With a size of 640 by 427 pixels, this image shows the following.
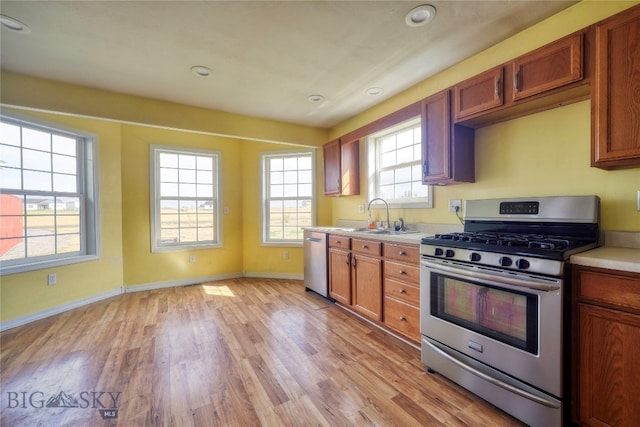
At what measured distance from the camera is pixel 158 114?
9.72ft

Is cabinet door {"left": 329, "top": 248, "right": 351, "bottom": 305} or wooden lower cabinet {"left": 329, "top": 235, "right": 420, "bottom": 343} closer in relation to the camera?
wooden lower cabinet {"left": 329, "top": 235, "right": 420, "bottom": 343}

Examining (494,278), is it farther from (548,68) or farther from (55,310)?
(55,310)

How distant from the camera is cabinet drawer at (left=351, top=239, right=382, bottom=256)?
99.8 inches

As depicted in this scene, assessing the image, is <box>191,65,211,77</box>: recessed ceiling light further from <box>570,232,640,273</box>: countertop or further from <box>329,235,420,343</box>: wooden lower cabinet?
<box>570,232,640,273</box>: countertop

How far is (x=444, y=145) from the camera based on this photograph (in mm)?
2264

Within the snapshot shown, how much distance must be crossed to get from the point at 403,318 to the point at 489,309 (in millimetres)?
793

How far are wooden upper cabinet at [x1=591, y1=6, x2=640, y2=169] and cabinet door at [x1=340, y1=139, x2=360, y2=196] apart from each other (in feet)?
7.87

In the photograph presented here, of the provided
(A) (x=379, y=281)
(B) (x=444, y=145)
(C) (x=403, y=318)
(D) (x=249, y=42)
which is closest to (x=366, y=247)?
(A) (x=379, y=281)

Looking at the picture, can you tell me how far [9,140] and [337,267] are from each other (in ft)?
12.3

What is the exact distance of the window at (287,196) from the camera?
444cm

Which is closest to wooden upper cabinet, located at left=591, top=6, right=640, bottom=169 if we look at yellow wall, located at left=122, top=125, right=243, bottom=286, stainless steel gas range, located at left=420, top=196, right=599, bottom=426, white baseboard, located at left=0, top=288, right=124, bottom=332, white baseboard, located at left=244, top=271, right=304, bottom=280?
stainless steel gas range, located at left=420, top=196, right=599, bottom=426

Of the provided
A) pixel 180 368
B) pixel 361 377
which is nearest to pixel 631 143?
pixel 361 377

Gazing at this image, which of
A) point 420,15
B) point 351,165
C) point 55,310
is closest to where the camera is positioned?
point 420,15

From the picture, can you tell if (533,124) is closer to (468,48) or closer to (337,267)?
(468,48)
